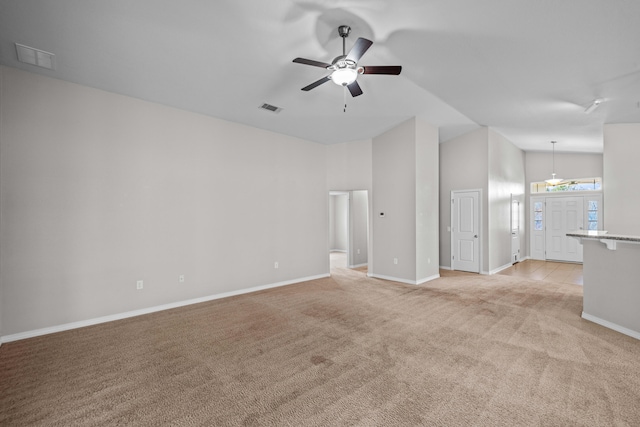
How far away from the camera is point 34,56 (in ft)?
10.8

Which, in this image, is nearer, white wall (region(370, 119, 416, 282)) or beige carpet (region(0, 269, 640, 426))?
beige carpet (region(0, 269, 640, 426))

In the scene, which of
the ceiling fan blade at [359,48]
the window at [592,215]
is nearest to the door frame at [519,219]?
the window at [592,215]

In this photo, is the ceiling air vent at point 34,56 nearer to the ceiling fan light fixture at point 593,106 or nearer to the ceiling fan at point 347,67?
the ceiling fan at point 347,67

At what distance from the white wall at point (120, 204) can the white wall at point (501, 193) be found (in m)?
5.04

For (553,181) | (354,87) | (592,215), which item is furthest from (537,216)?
Result: (354,87)

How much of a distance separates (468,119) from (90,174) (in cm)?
680

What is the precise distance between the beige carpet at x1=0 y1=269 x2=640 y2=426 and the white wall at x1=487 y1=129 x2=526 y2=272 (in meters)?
3.02

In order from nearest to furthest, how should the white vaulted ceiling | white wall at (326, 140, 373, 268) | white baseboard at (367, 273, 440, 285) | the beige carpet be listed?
the beige carpet → the white vaulted ceiling → white baseboard at (367, 273, 440, 285) → white wall at (326, 140, 373, 268)

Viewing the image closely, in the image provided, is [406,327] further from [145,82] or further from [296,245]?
[145,82]

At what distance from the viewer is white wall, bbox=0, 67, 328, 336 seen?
3.55m

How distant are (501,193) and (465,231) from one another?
1.47 meters

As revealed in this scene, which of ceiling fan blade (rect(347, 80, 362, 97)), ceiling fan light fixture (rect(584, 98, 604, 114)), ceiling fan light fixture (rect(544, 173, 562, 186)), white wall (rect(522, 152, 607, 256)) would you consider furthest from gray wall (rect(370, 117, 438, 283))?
white wall (rect(522, 152, 607, 256))

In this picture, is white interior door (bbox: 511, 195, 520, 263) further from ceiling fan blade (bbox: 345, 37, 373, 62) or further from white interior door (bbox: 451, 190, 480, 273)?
ceiling fan blade (bbox: 345, 37, 373, 62)

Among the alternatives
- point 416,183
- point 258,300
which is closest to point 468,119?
point 416,183
